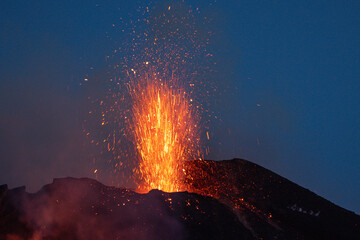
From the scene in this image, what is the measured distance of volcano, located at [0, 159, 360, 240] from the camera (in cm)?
983

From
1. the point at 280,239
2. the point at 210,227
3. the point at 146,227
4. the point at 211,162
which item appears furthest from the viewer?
the point at 211,162

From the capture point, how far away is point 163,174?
53.4ft

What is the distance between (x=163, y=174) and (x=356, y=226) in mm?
7767

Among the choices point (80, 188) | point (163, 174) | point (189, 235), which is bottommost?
point (189, 235)

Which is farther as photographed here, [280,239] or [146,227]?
[280,239]

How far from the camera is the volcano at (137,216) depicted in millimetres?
9828

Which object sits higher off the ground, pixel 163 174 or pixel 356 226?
pixel 163 174

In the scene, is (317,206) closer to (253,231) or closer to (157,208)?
(253,231)

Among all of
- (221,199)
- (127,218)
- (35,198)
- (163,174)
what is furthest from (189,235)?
(163,174)

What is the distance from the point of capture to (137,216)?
10211mm

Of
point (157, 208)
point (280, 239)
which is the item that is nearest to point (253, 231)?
point (280, 239)

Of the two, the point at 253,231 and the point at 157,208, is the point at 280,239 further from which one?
the point at 157,208

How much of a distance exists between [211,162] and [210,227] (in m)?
5.72

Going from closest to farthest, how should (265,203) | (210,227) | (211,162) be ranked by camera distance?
(210,227) → (265,203) → (211,162)
